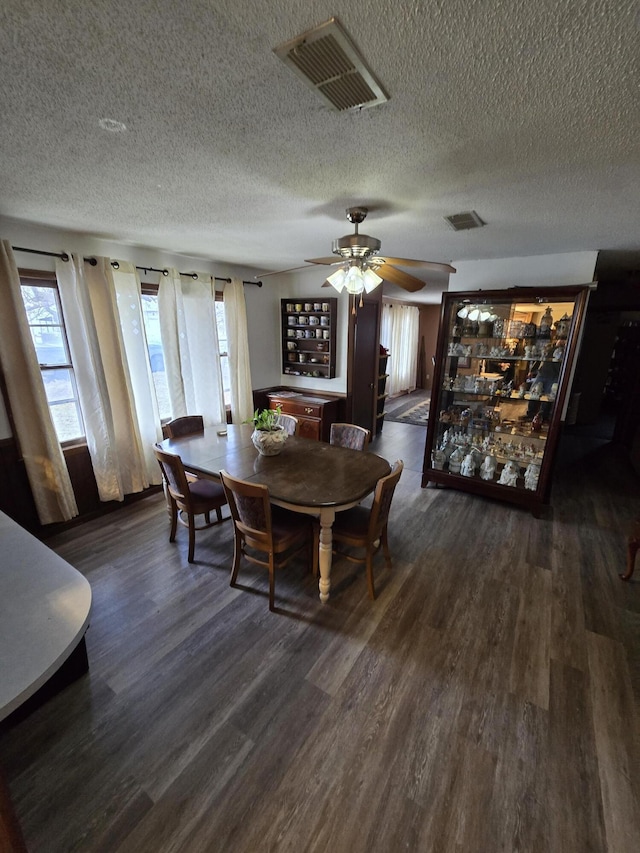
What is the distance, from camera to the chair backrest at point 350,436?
2965mm

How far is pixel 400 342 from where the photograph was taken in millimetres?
8203

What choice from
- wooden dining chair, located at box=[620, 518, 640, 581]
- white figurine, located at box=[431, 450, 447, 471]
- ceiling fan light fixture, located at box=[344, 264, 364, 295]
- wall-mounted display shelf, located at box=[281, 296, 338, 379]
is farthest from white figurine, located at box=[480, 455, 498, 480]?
ceiling fan light fixture, located at box=[344, 264, 364, 295]

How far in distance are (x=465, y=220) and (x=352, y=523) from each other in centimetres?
209

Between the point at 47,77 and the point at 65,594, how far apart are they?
1.63m

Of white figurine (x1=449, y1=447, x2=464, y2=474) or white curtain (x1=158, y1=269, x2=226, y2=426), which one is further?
white figurine (x1=449, y1=447, x2=464, y2=474)

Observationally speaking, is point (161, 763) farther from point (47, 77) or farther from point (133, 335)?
point (133, 335)

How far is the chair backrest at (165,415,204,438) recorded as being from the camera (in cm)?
309

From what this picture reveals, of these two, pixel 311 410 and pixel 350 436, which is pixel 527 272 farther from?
pixel 311 410

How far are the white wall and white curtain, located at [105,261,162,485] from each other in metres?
2.95

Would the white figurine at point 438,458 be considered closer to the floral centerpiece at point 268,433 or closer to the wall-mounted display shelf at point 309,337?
the wall-mounted display shelf at point 309,337

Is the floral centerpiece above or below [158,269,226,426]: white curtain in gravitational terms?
below

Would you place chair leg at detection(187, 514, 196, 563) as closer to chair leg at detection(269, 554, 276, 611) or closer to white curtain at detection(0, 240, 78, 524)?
chair leg at detection(269, 554, 276, 611)

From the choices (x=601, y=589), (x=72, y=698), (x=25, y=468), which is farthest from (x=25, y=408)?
(x=601, y=589)

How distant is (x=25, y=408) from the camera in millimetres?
2637
